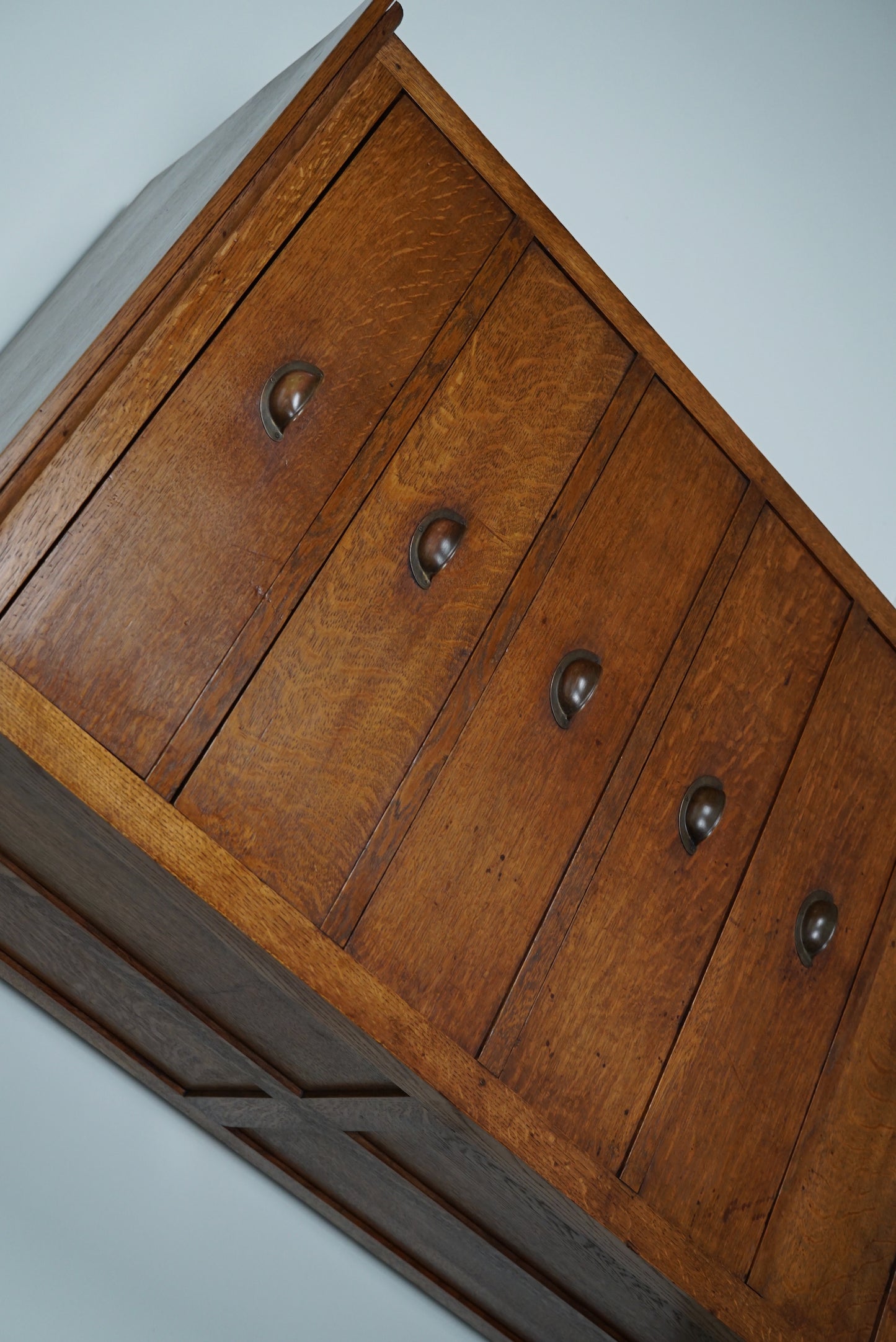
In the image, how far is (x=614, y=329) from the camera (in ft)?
5.36

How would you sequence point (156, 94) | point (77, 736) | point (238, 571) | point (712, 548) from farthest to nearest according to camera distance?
point (156, 94) < point (712, 548) < point (238, 571) < point (77, 736)

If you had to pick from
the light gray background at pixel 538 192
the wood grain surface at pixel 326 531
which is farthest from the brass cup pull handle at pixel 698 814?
the light gray background at pixel 538 192

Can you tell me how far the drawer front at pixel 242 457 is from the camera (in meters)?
1.11

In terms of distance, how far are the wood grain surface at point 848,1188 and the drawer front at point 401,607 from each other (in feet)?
Result: 2.79

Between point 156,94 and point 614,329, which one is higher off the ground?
point 156,94

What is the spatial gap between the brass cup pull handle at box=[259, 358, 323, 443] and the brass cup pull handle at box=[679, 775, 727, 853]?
763 millimetres

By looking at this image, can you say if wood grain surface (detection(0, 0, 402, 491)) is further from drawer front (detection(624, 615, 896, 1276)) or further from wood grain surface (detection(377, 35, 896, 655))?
drawer front (detection(624, 615, 896, 1276))

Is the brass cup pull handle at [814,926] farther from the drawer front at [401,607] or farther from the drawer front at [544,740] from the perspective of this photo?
the drawer front at [401,607]

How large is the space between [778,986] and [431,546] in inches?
32.8

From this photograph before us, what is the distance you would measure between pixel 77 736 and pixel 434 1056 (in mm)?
530

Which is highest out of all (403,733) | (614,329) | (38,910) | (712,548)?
(614,329)

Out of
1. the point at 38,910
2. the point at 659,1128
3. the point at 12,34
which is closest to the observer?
the point at 659,1128

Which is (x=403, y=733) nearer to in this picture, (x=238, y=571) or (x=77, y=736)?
(x=238, y=571)

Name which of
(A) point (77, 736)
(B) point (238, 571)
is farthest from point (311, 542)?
(A) point (77, 736)
